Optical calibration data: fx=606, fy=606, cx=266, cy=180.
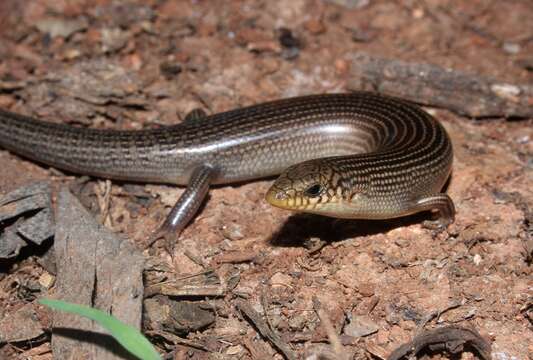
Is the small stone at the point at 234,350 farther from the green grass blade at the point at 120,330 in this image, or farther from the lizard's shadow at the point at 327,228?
the lizard's shadow at the point at 327,228

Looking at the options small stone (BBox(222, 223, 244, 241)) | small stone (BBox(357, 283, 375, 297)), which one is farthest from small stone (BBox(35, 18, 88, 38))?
small stone (BBox(357, 283, 375, 297))

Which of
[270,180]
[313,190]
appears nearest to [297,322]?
[313,190]

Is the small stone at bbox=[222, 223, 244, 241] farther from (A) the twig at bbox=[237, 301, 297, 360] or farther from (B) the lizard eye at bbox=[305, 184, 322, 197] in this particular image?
(B) the lizard eye at bbox=[305, 184, 322, 197]

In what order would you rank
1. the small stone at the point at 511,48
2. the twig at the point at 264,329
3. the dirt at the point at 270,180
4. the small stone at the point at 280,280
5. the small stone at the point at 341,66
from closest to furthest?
the twig at the point at 264,329 < the dirt at the point at 270,180 < the small stone at the point at 280,280 < the small stone at the point at 341,66 < the small stone at the point at 511,48

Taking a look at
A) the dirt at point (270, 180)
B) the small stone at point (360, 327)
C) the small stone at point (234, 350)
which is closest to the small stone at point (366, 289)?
the dirt at point (270, 180)

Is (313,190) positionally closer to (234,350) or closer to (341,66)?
(234,350)

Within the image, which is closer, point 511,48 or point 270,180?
point 270,180
